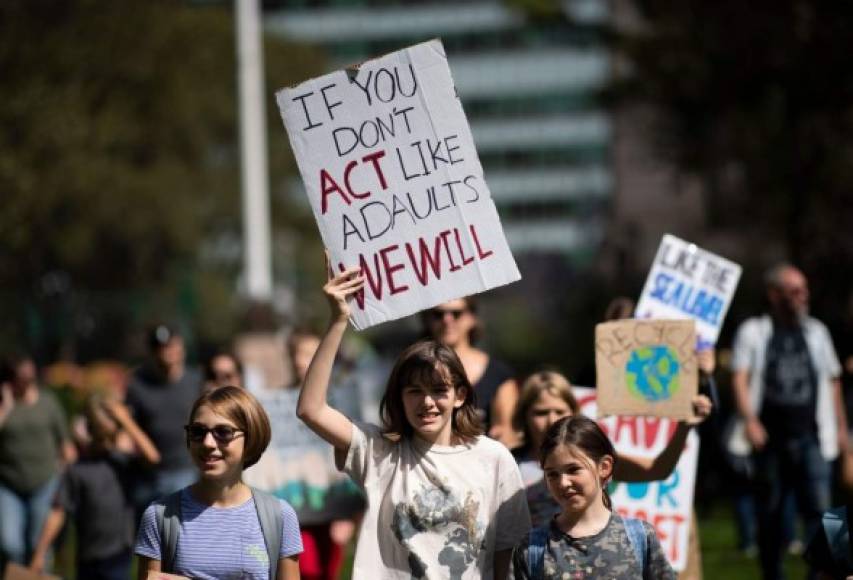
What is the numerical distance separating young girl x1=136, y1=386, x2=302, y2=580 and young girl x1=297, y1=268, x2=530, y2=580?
219 mm

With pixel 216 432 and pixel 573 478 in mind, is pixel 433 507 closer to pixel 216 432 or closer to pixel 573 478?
pixel 573 478

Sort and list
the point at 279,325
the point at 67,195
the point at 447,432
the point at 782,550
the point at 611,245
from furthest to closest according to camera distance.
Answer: the point at 67,195, the point at 611,245, the point at 279,325, the point at 782,550, the point at 447,432

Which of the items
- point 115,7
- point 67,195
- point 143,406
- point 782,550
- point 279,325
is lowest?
point 782,550

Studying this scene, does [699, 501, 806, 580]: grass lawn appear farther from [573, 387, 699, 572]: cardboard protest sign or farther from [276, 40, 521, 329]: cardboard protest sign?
[276, 40, 521, 329]: cardboard protest sign

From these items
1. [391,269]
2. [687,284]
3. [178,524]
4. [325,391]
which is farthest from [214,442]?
[687,284]

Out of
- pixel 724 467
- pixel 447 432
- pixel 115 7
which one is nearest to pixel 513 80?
pixel 115 7

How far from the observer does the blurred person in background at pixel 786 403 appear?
31.2 ft

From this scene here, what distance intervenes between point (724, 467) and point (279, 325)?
15.3 meters

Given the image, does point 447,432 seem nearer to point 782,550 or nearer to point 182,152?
point 782,550

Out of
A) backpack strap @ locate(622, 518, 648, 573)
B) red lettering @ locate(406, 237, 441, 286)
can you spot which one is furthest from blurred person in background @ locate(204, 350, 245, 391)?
backpack strap @ locate(622, 518, 648, 573)

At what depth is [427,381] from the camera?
540cm

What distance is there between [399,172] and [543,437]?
1045mm

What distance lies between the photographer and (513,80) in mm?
116125

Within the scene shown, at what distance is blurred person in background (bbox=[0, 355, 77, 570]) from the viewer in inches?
454
